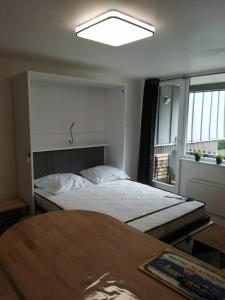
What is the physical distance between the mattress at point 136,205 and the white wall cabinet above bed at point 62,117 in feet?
1.66

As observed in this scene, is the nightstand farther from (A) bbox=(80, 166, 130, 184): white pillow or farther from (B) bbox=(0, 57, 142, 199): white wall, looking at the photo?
(A) bbox=(80, 166, 130, 184): white pillow

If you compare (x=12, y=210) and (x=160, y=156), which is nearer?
(x=12, y=210)

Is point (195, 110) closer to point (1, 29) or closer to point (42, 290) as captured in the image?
point (1, 29)

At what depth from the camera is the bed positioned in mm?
2434

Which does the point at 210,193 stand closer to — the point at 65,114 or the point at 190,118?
the point at 190,118

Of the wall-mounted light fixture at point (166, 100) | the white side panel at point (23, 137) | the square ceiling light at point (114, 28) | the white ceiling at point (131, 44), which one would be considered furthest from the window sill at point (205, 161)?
the white side panel at point (23, 137)

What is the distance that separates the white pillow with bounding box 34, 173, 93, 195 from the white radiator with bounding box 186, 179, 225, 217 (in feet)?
5.58

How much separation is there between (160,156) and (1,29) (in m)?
3.38

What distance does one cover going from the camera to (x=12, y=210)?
9.89ft

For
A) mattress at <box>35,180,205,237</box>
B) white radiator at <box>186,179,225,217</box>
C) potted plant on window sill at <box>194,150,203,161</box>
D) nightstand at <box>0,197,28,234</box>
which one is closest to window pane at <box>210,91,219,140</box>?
potted plant on window sill at <box>194,150,203,161</box>

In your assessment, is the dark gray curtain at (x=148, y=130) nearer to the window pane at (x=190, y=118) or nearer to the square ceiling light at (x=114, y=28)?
the window pane at (x=190, y=118)

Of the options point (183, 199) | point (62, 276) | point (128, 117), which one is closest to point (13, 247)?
point (62, 276)

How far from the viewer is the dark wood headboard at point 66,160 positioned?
11.8 feet

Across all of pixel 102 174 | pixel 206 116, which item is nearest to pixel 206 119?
pixel 206 116
